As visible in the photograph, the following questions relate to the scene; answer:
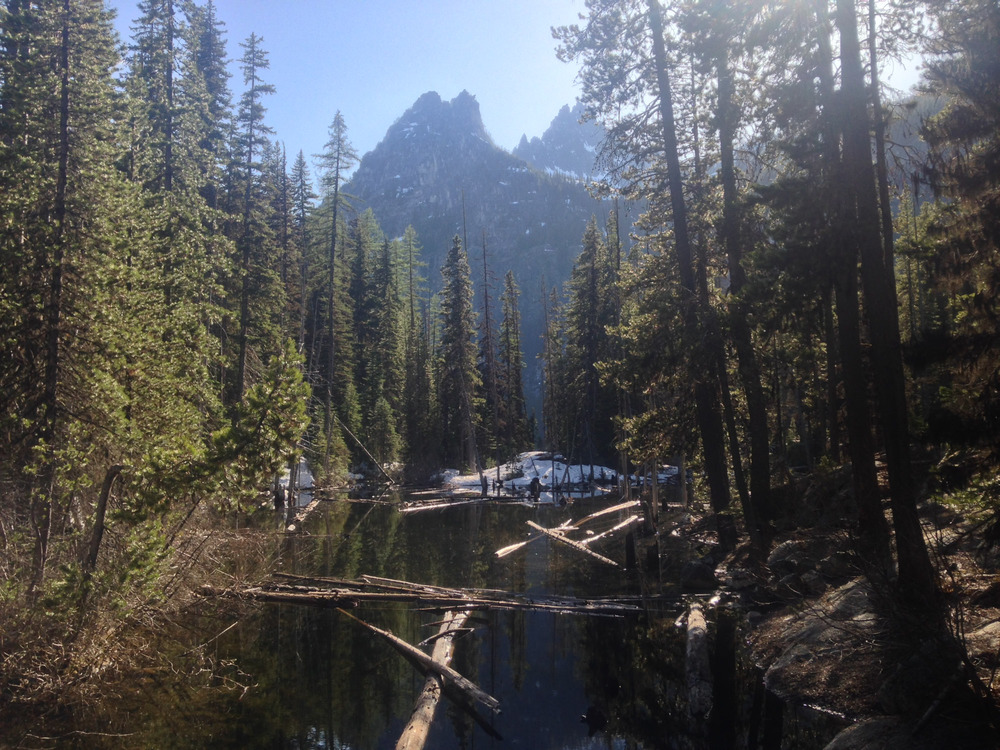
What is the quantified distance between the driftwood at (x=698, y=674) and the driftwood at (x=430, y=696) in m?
3.26

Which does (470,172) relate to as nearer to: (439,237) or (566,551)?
(439,237)

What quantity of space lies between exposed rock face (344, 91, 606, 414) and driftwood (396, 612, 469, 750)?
122 meters

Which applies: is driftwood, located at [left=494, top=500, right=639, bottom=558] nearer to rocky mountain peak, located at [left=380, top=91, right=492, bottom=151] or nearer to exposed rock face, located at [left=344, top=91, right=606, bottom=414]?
exposed rock face, located at [left=344, top=91, right=606, bottom=414]

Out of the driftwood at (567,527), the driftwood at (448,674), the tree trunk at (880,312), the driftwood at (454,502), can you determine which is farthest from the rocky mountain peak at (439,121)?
the driftwood at (448,674)

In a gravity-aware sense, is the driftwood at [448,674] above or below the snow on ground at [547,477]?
below

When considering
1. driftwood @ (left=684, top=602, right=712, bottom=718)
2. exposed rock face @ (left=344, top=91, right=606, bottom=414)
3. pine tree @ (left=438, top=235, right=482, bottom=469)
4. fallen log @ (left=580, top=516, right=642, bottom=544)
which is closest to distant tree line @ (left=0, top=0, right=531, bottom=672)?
driftwood @ (left=684, top=602, right=712, bottom=718)

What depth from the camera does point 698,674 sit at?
28.7ft

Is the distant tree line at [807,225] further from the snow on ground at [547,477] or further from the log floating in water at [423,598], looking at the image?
the snow on ground at [547,477]

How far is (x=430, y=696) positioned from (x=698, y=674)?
11.7ft

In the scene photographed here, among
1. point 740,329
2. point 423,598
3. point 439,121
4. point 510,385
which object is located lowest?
point 423,598

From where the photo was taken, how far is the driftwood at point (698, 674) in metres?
8.34

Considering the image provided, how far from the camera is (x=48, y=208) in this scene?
34.7 feet

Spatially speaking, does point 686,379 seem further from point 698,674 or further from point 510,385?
point 510,385

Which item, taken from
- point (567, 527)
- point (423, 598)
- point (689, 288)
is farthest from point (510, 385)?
point (423, 598)
